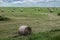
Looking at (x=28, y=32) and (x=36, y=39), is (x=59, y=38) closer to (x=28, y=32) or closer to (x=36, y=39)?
(x=36, y=39)

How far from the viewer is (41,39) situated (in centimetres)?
1177

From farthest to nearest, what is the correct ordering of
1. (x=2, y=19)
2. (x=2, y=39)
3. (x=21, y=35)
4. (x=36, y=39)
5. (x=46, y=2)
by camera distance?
(x=46, y=2), (x=2, y=19), (x=21, y=35), (x=2, y=39), (x=36, y=39)

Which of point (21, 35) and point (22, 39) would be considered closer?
point (22, 39)

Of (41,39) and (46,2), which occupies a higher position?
(41,39)

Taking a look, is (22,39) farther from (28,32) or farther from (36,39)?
(28,32)

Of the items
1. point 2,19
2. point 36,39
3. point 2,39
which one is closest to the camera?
point 36,39

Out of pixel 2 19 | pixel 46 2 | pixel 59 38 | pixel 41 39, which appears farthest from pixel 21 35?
pixel 46 2

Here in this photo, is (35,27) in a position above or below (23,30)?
below

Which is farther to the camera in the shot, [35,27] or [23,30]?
[35,27]

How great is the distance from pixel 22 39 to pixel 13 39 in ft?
1.59

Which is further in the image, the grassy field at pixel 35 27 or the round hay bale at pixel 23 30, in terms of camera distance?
the round hay bale at pixel 23 30

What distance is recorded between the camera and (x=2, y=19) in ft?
76.3

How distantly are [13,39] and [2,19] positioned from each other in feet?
35.6

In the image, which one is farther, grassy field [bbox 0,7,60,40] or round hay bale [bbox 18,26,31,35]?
round hay bale [bbox 18,26,31,35]
